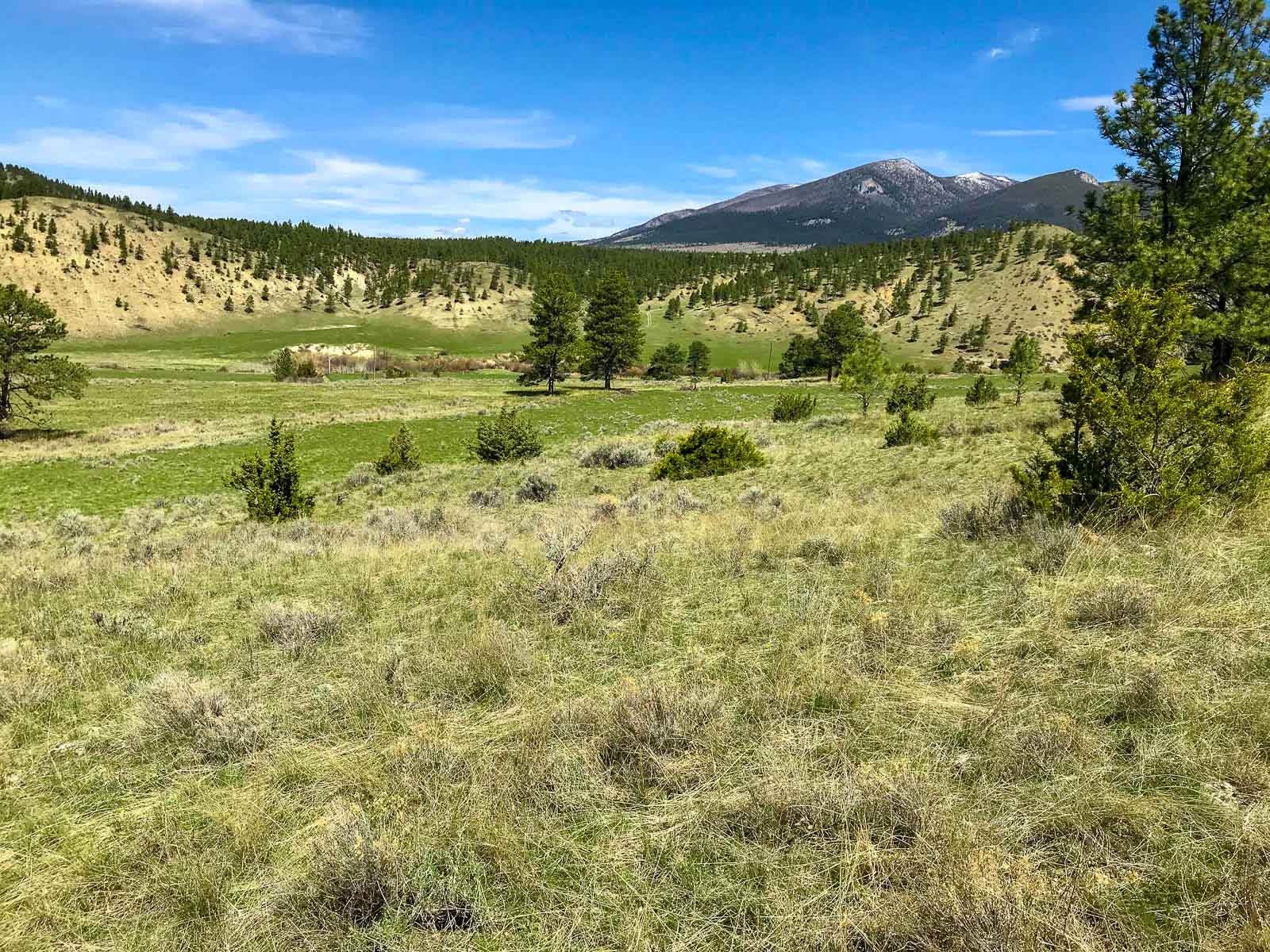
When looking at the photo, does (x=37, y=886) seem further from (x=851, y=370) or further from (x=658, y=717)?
(x=851, y=370)

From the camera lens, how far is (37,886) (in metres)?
3.44

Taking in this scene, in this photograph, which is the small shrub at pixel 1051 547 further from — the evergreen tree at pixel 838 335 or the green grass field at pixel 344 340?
the green grass field at pixel 344 340

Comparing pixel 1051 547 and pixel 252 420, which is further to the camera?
pixel 252 420

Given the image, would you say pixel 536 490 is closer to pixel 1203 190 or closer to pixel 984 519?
pixel 984 519

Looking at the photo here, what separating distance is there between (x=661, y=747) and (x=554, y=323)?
2646 inches

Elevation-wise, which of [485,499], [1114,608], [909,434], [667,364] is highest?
[667,364]

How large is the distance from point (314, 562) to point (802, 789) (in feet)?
30.3

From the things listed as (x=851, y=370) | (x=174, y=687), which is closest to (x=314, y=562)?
(x=174, y=687)

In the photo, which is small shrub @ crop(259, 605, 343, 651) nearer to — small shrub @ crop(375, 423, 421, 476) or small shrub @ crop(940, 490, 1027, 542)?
small shrub @ crop(940, 490, 1027, 542)

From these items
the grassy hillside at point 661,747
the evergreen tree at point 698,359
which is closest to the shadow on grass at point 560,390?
the evergreen tree at point 698,359

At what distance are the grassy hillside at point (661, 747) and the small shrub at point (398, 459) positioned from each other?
56.2 ft

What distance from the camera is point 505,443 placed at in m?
30.0

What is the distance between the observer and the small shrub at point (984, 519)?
8.70 metres

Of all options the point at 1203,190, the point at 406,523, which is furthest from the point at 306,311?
the point at 1203,190
